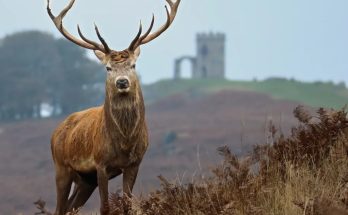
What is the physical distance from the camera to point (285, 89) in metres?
173

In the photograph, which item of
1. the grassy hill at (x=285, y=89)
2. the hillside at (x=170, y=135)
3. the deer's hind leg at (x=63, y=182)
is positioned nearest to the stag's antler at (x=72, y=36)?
the deer's hind leg at (x=63, y=182)

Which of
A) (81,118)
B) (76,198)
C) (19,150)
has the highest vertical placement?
(81,118)

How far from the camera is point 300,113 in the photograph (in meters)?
11.3

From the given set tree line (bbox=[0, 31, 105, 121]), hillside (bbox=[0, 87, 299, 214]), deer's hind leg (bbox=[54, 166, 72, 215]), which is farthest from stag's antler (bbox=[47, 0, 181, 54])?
tree line (bbox=[0, 31, 105, 121])

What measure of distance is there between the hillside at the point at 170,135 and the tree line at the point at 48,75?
293cm

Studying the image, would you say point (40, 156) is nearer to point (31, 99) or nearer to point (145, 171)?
point (31, 99)

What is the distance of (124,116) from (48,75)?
533ft

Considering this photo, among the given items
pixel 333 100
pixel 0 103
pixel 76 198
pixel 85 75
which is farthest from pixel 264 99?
pixel 76 198

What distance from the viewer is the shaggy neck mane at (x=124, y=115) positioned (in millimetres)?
11586

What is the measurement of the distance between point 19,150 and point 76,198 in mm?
163421

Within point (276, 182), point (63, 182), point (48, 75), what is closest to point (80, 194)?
point (63, 182)

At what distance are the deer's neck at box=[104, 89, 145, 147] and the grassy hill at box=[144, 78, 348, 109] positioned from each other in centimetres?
14388

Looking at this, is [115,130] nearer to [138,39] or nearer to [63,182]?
[138,39]

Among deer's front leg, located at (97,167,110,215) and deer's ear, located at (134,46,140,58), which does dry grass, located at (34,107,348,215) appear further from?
deer's ear, located at (134,46,140,58)
